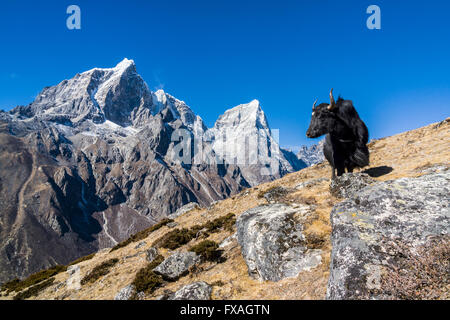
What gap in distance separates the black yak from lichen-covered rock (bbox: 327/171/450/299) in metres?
7.02

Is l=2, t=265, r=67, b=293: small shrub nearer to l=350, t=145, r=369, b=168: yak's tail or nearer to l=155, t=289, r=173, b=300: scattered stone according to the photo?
l=155, t=289, r=173, b=300: scattered stone

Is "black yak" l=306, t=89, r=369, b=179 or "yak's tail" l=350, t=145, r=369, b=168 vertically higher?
"black yak" l=306, t=89, r=369, b=179

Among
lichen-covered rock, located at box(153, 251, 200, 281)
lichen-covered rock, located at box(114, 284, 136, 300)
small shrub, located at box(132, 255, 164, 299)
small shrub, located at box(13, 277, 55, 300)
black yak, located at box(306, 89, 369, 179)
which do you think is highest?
black yak, located at box(306, 89, 369, 179)

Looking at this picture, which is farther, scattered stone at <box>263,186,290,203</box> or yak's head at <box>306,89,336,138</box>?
scattered stone at <box>263,186,290,203</box>

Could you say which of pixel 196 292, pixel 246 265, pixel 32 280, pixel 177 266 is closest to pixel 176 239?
pixel 177 266

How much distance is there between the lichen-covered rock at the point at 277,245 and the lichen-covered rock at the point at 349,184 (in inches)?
99.2

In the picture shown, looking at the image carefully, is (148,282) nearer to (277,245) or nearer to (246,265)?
(246,265)

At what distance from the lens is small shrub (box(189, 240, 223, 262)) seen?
33.8ft

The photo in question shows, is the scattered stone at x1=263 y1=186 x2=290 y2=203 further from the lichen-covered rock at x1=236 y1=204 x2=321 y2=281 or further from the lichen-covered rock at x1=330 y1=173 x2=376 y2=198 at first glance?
the lichen-covered rock at x1=236 y1=204 x2=321 y2=281

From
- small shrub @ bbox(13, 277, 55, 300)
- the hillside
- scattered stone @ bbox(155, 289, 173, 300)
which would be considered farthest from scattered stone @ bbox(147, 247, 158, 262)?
small shrub @ bbox(13, 277, 55, 300)

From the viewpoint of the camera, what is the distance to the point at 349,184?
10945mm

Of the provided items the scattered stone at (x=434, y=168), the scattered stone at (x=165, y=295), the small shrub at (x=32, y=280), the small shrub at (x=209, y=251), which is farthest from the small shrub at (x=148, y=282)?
the small shrub at (x=32, y=280)

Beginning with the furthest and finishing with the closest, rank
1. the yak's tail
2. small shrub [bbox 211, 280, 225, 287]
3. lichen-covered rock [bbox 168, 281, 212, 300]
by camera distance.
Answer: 1. the yak's tail
2. small shrub [bbox 211, 280, 225, 287]
3. lichen-covered rock [bbox 168, 281, 212, 300]

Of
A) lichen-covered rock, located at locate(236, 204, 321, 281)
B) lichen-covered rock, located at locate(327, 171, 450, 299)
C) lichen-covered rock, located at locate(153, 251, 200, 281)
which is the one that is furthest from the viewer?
lichen-covered rock, located at locate(153, 251, 200, 281)
